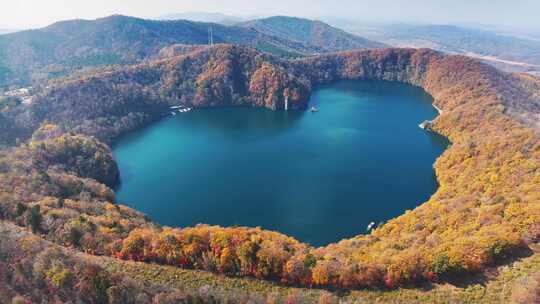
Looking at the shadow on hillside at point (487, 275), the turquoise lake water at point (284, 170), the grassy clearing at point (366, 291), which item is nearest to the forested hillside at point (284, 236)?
the shadow on hillside at point (487, 275)

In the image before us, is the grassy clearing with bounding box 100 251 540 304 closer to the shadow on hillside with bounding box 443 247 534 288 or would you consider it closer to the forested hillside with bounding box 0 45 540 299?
the shadow on hillside with bounding box 443 247 534 288

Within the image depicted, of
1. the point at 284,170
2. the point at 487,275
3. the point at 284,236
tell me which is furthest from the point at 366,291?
the point at 284,170

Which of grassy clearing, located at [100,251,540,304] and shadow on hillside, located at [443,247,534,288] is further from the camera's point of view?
shadow on hillside, located at [443,247,534,288]

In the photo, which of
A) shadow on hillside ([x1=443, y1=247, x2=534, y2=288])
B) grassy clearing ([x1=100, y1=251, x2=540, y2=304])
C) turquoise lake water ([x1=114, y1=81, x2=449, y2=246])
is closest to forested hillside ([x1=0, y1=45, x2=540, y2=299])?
shadow on hillside ([x1=443, y1=247, x2=534, y2=288])

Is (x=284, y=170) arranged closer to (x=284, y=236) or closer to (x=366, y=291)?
(x=284, y=236)

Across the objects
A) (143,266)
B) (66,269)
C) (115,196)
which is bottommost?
(115,196)

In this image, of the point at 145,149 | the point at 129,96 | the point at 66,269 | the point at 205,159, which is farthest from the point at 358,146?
the point at 129,96

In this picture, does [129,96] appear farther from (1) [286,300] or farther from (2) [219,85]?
(1) [286,300]

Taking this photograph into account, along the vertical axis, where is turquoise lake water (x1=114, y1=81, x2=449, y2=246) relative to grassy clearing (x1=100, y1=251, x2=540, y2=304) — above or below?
below

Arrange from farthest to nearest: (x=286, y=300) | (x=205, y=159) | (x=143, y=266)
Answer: (x=205, y=159) < (x=143, y=266) < (x=286, y=300)
